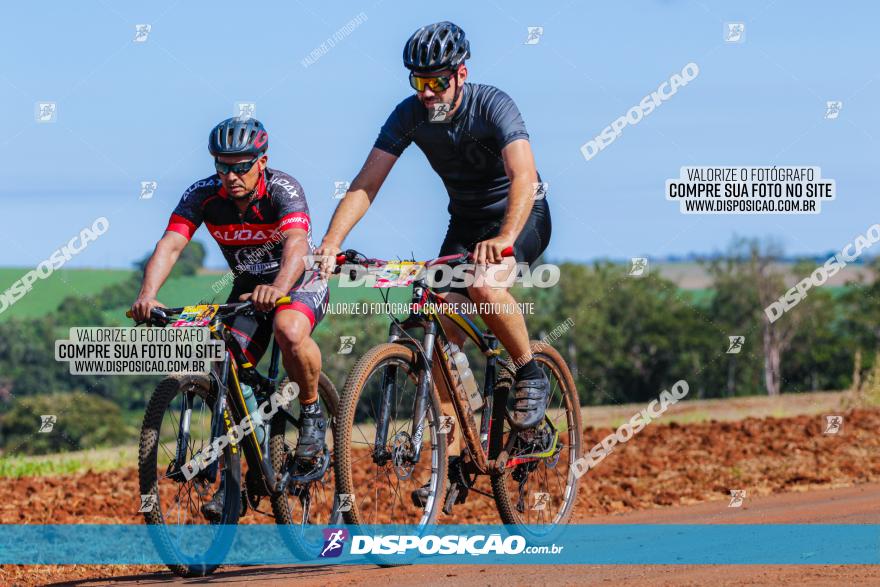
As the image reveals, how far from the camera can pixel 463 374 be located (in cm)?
812

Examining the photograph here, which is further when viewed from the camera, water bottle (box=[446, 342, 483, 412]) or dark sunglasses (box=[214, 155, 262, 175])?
water bottle (box=[446, 342, 483, 412])

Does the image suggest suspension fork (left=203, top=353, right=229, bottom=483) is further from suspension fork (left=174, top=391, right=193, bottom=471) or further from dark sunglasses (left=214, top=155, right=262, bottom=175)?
dark sunglasses (left=214, top=155, right=262, bottom=175)

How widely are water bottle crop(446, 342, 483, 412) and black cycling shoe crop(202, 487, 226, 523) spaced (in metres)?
1.60

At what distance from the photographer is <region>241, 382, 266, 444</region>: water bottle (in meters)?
7.62

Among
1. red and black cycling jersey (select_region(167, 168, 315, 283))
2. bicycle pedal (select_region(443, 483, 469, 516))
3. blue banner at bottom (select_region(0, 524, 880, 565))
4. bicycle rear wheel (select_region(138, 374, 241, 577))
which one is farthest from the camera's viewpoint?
bicycle pedal (select_region(443, 483, 469, 516))

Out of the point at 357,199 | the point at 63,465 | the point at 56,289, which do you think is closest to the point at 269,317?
the point at 357,199

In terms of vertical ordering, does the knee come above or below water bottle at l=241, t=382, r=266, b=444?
above

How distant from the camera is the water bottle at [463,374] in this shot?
8.04 meters

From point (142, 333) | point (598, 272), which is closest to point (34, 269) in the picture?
point (142, 333)

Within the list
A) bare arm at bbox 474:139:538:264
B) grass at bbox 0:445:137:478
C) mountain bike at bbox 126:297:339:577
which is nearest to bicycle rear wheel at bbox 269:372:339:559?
mountain bike at bbox 126:297:339:577

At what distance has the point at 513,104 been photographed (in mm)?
8008

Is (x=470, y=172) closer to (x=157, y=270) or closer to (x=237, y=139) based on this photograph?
(x=237, y=139)

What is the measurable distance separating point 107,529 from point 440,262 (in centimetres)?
440

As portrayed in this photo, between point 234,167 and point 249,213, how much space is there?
39 centimetres
